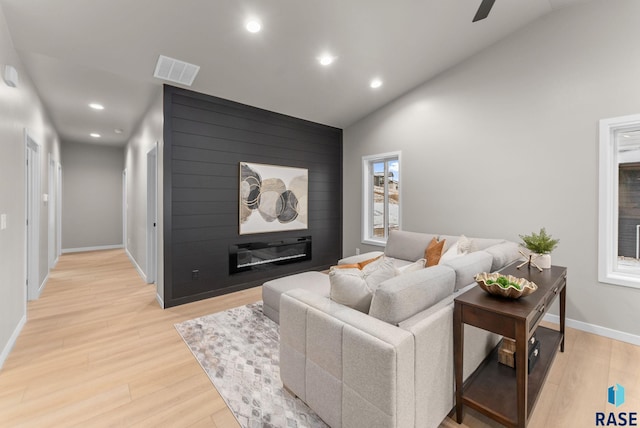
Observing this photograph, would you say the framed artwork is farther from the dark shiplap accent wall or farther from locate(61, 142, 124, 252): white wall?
locate(61, 142, 124, 252): white wall

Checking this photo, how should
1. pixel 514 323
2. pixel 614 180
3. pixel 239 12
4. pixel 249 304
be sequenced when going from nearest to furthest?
pixel 514 323
pixel 239 12
pixel 614 180
pixel 249 304

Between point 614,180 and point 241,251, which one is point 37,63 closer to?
point 241,251

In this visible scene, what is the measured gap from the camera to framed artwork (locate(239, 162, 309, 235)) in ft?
13.6

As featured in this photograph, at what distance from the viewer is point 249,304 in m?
3.56

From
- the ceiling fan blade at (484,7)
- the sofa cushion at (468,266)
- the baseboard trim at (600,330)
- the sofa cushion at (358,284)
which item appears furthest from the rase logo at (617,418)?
the ceiling fan blade at (484,7)

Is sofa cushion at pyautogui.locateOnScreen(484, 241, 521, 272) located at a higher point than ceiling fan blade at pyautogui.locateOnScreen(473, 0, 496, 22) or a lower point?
lower

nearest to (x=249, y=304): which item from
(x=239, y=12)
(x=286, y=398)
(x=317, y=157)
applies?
(x=286, y=398)

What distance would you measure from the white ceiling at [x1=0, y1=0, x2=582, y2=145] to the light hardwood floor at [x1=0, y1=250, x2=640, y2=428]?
2.79 metres

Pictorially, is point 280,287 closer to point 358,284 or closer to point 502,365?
point 358,284

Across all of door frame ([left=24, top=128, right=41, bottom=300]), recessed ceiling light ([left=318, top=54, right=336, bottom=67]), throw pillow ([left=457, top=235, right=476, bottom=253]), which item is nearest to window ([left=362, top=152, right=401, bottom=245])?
throw pillow ([left=457, top=235, right=476, bottom=253])

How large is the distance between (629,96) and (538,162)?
882mm

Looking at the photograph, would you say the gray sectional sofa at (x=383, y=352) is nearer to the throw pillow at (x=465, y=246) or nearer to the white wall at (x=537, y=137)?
the throw pillow at (x=465, y=246)

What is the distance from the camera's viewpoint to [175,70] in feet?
10.2

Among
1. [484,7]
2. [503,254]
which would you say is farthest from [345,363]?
[484,7]
